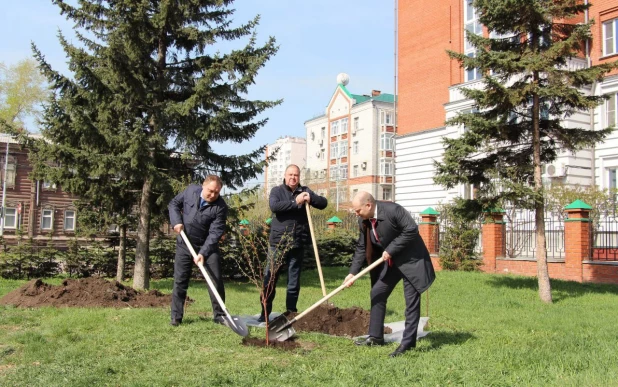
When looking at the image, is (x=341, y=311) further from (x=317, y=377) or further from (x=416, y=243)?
(x=317, y=377)

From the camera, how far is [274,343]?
5.66 metres

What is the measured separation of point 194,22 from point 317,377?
9671mm

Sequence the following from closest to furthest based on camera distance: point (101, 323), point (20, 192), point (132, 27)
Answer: point (101, 323) → point (132, 27) → point (20, 192)

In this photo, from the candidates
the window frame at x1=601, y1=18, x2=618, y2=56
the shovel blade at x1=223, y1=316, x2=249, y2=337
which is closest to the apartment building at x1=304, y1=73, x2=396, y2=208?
the window frame at x1=601, y1=18, x2=618, y2=56

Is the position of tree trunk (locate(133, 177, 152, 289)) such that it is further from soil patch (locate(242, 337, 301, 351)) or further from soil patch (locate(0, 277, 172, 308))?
soil patch (locate(242, 337, 301, 351))

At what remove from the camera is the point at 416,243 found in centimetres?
571

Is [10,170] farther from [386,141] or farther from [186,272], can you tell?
[186,272]

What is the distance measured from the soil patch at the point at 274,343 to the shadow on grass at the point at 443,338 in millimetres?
1333

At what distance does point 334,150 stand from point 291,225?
189ft

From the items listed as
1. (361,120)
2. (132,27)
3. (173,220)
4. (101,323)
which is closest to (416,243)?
(173,220)

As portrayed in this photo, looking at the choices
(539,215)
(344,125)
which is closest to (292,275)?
(539,215)

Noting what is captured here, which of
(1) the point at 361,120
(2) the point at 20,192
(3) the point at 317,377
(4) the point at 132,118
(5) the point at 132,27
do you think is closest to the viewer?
(3) the point at 317,377

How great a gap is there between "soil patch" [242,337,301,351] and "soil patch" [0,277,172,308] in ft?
11.1

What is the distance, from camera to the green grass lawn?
14.9 ft
